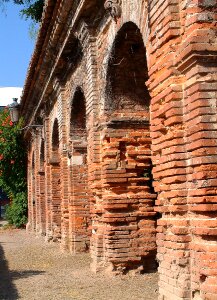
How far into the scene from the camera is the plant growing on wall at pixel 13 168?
2489 cm

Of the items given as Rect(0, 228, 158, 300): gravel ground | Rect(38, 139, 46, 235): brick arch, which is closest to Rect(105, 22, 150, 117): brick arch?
Rect(0, 228, 158, 300): gravel ground

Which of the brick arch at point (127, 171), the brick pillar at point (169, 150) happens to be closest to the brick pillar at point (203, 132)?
the brick pillar at point (169, 150)

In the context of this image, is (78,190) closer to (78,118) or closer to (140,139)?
(78,118)

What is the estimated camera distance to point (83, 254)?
12305 millimetres

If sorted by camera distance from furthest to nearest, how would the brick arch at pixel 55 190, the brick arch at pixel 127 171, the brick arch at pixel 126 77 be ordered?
the brick arch at pixel 55 190, the brick arch at pixel 127 171, the brick arch at pixel 126 77

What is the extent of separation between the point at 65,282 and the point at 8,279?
114 centimetres

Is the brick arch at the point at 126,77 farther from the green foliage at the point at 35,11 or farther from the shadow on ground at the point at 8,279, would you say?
the green foliage at the point at 35,11

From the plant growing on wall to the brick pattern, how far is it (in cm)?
730

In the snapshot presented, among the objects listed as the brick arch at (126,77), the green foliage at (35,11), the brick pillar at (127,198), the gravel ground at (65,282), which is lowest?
the gravel ground at (65,282)

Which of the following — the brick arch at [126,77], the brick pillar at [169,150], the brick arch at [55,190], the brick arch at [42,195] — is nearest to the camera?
the brick pillar at [169,150]

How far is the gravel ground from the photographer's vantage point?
751 cm

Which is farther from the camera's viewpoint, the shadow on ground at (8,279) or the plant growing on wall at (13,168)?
the plant growing on wall at (13,168)

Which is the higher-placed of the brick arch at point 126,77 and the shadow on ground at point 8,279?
the brick arch at point 126,77

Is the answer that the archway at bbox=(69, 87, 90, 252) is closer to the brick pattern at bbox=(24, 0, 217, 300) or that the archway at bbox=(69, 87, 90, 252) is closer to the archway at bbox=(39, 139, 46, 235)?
the brick pattern at bbox=(24, 0, 217, 300)
